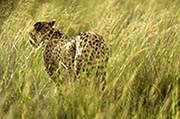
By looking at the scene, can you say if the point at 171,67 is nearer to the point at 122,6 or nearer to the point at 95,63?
the point at 95,63

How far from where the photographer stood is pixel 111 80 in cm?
311

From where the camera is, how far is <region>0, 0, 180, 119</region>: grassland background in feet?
8.75

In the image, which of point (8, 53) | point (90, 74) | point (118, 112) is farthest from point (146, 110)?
point (8, 53)

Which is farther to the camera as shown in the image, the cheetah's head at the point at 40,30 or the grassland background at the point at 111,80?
the cheetah's head at the point at 40,30

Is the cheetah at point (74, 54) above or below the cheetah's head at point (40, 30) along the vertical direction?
below

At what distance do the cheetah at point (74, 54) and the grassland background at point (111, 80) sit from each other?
0.22 ft

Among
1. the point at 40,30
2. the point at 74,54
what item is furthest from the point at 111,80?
the point at 40,30

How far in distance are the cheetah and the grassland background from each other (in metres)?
0.07

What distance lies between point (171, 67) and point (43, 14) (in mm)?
1806

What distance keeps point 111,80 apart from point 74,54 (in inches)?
14.2

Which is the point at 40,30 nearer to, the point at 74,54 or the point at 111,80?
the point at 74,54

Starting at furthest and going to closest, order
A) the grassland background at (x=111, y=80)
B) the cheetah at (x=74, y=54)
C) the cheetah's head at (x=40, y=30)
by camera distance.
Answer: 1. the cheetah's head at (x=40, y=30)
2. the cheetah at (x=74, y=54)
3. the grassland background at (x=111, y=80)

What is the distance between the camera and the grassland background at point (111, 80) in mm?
2668

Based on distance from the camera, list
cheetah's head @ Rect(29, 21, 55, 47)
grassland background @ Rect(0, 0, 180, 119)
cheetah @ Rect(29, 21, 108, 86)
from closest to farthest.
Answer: grassland background @ Rect(0, 0, 180, 119), cheetah @ Rect(29, 21, 108, 86), cheetah's head @ Rect(29, 21, 55, 47)
